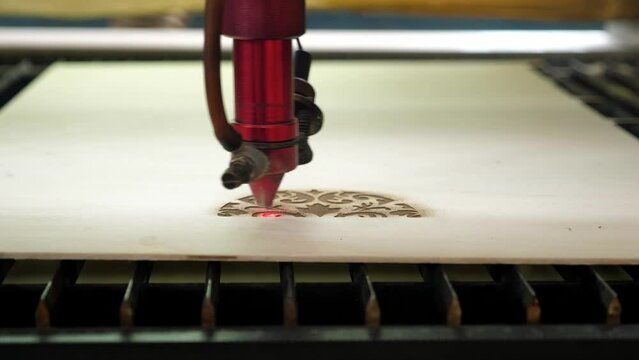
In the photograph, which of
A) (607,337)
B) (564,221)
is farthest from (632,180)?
(607,337)

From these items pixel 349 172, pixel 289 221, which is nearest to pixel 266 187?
pixel 289 221

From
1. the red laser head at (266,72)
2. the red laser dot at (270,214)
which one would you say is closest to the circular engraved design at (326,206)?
the red laser dot at (270,214)

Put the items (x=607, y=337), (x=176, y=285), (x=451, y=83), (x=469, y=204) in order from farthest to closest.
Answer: (x=451, y=83), (x=469, y=204), (x=176, y=285), (x=607, y=337)

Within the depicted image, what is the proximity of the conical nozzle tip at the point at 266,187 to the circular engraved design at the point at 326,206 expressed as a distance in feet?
0.23

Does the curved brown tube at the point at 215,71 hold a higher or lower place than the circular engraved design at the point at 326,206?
higher

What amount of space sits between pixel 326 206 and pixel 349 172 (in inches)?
6.6

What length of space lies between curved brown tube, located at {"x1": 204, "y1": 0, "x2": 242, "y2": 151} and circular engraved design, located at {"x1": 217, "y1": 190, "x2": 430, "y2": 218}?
20 cm

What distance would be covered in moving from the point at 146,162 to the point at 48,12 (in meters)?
0.94

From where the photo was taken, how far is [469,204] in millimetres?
995

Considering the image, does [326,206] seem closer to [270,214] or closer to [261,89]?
[270,214]

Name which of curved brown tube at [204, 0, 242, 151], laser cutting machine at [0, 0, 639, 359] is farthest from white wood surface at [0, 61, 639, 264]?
curved brown tube at [204, 0, 242, 151]

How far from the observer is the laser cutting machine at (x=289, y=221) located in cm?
74

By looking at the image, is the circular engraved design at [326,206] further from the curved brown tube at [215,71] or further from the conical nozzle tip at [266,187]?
the curved brown tube at [215,71]

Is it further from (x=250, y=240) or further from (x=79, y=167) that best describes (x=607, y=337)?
(x=79, y=167)
